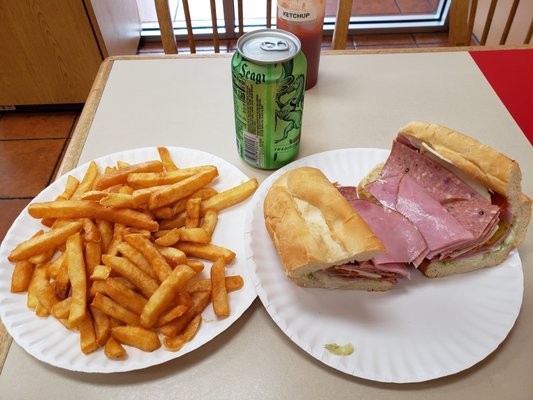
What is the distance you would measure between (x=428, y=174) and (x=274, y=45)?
664 millimetres

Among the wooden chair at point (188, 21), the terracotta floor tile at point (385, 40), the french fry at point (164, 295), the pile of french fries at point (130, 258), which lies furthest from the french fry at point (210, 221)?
the terracotta floor tile at point (385, 40)

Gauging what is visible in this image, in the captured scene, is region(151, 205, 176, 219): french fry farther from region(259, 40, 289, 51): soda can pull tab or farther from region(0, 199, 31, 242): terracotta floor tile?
region(0, 199, 31, 242): terracotta floor tile

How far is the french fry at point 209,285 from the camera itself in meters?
1.23

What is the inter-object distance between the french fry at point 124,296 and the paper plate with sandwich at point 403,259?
13.6 inches

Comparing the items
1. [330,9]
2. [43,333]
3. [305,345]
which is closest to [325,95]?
[305,345]

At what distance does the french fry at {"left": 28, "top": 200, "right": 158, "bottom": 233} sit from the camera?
1.29 meters

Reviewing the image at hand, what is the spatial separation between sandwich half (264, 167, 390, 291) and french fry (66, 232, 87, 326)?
56 cm

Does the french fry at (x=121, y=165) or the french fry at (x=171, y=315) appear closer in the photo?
the french fry at (x=171, y=315)

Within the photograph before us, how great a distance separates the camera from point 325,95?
1.95 metres

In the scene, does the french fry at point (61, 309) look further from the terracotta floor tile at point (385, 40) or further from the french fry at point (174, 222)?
the terracotta floor tile at point (385, 40)

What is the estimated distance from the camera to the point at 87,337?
3.65ft

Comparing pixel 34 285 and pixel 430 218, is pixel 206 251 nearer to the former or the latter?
pixel 34 285

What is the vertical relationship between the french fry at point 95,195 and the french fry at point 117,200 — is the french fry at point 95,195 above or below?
below

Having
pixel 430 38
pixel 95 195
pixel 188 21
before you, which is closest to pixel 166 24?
pixel 188 21
